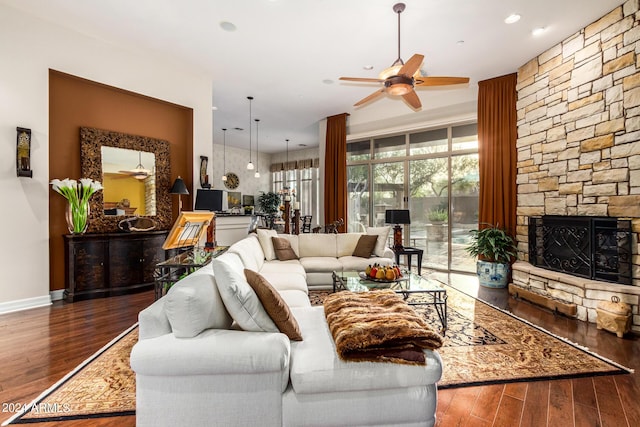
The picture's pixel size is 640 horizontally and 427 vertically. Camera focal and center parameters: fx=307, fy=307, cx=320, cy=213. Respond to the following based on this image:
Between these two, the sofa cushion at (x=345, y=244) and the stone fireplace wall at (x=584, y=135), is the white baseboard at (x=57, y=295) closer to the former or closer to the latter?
the sofa cushion at (x=345, y=244)

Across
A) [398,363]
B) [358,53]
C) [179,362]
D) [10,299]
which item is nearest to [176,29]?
[358,53]

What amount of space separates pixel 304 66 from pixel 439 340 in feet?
14.6

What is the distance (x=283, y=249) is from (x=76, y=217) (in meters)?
2.66

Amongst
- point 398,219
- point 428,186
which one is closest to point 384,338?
point 398,219

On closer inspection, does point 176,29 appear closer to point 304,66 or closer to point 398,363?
point 304,66

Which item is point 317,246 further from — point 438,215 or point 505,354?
point 505,354

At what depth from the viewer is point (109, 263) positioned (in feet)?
13.4

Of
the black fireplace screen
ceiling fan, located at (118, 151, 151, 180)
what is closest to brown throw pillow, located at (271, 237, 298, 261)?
ceiling fan, located at (118, 151, 151, 180)

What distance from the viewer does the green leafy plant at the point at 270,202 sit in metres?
11.0

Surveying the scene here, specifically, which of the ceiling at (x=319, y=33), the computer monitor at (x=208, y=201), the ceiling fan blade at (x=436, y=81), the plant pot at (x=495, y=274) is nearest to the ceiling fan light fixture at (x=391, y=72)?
the ceiling fan blade at (x=436, y=81)

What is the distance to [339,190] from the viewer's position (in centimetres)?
709

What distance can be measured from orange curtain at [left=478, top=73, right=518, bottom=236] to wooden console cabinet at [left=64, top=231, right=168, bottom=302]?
5213 millimetres

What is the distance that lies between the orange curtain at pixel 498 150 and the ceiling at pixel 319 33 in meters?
0.29

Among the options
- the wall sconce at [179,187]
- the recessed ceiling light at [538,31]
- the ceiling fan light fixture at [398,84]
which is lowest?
the wall sconce at [179,187]
